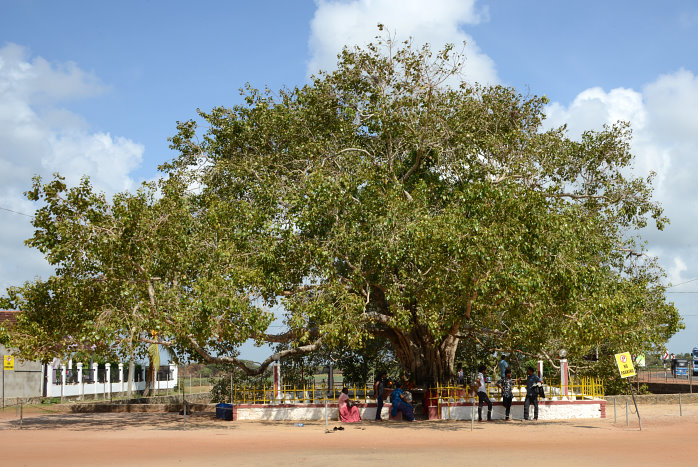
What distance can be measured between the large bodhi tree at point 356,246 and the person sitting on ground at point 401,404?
6.71 ft

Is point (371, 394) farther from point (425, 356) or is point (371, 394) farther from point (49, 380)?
point (49, 380)

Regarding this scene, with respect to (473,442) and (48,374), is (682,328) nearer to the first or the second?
(473,442)

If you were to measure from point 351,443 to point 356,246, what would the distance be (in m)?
5.79

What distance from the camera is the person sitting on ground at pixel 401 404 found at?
2095 centimetres

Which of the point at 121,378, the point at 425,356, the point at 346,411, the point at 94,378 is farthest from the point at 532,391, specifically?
the point at 121,378

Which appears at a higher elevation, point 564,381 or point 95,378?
point 564,381

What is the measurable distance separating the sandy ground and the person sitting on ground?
855mm

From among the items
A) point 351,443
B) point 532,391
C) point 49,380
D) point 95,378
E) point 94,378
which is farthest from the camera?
point 95,378

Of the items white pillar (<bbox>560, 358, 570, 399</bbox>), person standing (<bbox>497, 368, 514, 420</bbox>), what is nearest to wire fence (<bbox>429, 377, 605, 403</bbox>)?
white pillar (<bbox>560, 358, 570, 399</bbox>)

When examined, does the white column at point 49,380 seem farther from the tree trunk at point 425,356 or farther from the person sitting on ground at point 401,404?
the person sitting on ground at point 401,404

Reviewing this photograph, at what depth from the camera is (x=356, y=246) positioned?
19234mm

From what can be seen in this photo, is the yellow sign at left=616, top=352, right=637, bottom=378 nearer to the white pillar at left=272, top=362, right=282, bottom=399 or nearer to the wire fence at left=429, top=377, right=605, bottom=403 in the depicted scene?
the wire fence at left=429, top=377, right=605, bottom=403

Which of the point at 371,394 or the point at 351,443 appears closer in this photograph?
the point at 351,443

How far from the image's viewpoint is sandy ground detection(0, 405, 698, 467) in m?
12.2
